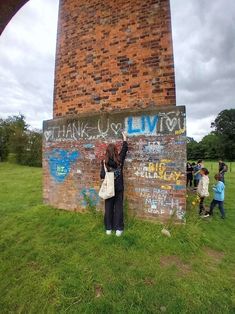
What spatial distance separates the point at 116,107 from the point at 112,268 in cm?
333

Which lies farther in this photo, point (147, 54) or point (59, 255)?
point (147, 54)

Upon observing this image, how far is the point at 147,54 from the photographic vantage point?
491 cm

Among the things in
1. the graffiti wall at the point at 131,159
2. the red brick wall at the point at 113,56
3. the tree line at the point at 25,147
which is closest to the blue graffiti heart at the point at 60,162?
the graffiti wall at the point at 131,159

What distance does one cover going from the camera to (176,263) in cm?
361

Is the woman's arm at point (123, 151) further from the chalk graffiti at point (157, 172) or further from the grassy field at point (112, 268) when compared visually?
the grassy field at point (112, 268)

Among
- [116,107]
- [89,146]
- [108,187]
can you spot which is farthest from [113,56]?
[108,187]

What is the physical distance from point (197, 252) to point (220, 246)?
68cm

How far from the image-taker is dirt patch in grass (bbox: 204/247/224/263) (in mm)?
3829

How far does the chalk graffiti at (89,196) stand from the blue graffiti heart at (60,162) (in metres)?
0.70

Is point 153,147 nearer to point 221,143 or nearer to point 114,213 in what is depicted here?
point 114,213

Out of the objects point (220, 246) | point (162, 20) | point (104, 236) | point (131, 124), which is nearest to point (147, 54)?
point (162, 20)

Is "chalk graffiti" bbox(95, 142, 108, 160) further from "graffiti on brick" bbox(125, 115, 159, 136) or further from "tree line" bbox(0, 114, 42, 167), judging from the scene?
"tree line" bbox(0, 114, 42, 167)

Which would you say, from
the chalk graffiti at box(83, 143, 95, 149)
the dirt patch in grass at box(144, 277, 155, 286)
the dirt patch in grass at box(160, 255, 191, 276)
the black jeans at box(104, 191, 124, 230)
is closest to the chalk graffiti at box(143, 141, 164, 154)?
the black jeans at box(104, 191, 124, 230)

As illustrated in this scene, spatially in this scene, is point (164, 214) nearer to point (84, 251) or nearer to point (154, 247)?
point (154, 247)
